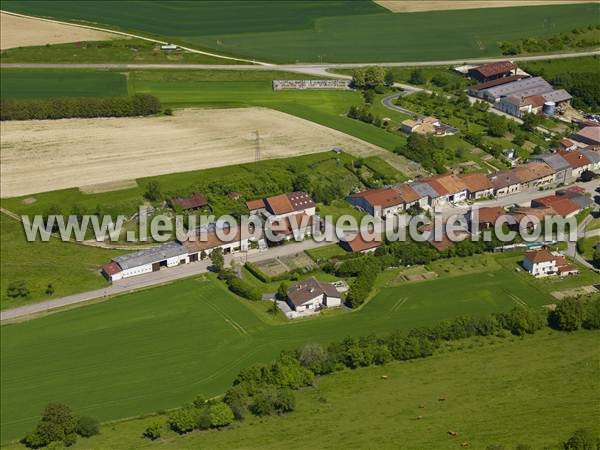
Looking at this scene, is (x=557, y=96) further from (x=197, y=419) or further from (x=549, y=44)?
(x=197, y=419)

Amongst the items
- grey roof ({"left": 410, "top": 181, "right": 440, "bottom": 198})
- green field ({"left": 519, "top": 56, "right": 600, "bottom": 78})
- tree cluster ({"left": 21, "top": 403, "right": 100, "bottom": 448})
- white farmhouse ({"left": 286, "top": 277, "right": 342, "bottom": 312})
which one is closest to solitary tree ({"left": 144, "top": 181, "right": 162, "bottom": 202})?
white farmhouse ({"left": 286, "top": 277, "right": 342, "bottom": 312})

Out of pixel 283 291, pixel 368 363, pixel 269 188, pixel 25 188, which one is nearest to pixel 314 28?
pixel 269 188

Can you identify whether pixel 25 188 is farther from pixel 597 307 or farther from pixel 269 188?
pixel 597 307

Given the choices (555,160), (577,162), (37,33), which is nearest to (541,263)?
(555,160)

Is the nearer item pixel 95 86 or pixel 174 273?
pixel 174 273

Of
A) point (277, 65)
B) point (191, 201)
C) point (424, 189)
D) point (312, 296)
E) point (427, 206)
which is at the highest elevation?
point (277, 65)

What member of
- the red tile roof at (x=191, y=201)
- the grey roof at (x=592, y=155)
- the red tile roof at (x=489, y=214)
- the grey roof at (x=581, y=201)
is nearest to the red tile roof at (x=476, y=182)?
the red tile roof at (x=489, y=214)

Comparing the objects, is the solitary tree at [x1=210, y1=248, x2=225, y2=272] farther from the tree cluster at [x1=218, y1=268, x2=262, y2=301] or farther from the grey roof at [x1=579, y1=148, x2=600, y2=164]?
the grey roof at [x1=579, y1=148, x2=600, y2=164]

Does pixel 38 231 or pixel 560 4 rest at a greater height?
pixel 560 4
